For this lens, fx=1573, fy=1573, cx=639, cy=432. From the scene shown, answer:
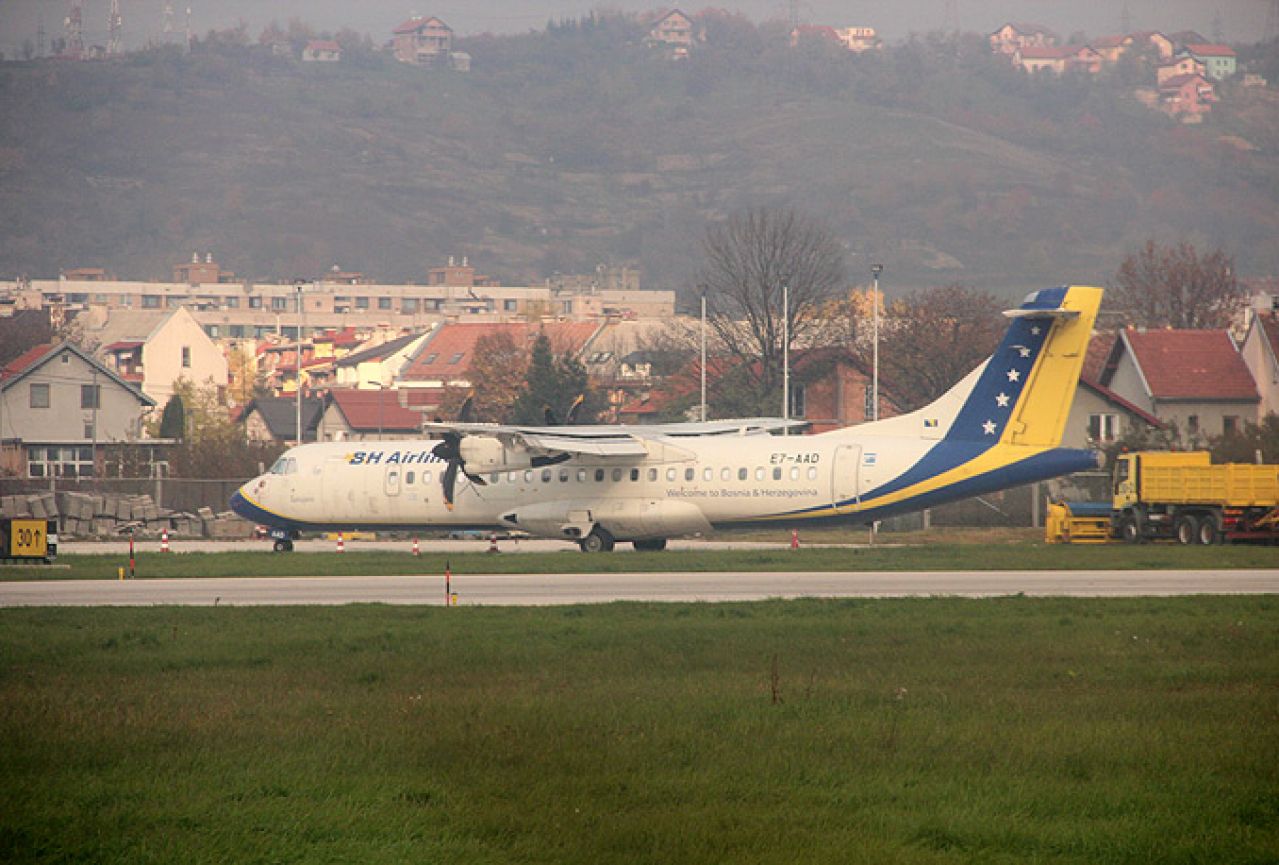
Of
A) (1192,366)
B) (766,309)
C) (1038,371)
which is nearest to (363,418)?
(766,309)

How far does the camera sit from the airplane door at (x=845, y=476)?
39.3m

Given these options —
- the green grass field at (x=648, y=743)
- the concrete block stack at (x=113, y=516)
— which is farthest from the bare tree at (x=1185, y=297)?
the green grass field at (x=648, y=743)

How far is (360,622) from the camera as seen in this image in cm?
2583

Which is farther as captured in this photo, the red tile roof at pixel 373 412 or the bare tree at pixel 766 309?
the red tile roof at pixel 373 412

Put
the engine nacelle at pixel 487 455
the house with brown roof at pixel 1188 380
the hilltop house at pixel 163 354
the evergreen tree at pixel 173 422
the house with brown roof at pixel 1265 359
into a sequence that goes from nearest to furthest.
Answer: the engine nacelle at pixel 487 455 < the house with brown roof at pixel 1265 359 < the house with brown roof at pixel 1188 380 < the evergreen tree at pixel 173 422 < the hilltop house at pixel 163 354

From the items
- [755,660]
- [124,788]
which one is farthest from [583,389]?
[124,788]

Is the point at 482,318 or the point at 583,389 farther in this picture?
the point at 482,318

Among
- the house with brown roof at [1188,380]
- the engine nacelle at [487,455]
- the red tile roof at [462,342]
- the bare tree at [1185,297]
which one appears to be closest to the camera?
the engine nacelle at [487,455]

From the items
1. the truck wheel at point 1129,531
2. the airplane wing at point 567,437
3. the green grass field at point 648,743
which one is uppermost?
the airplane wing at point 567,437

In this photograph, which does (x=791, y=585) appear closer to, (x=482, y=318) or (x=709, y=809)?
(x=709, y=809)

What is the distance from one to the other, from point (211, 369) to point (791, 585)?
10364cm

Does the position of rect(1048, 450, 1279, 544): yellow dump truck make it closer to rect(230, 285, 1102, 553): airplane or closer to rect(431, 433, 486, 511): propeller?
rect(230, 285, 1102, 553): airplane

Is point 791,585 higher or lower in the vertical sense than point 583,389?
lower

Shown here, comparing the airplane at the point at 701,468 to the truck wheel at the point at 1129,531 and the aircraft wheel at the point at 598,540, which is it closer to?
the aircraft wheel at the point at 598,540
